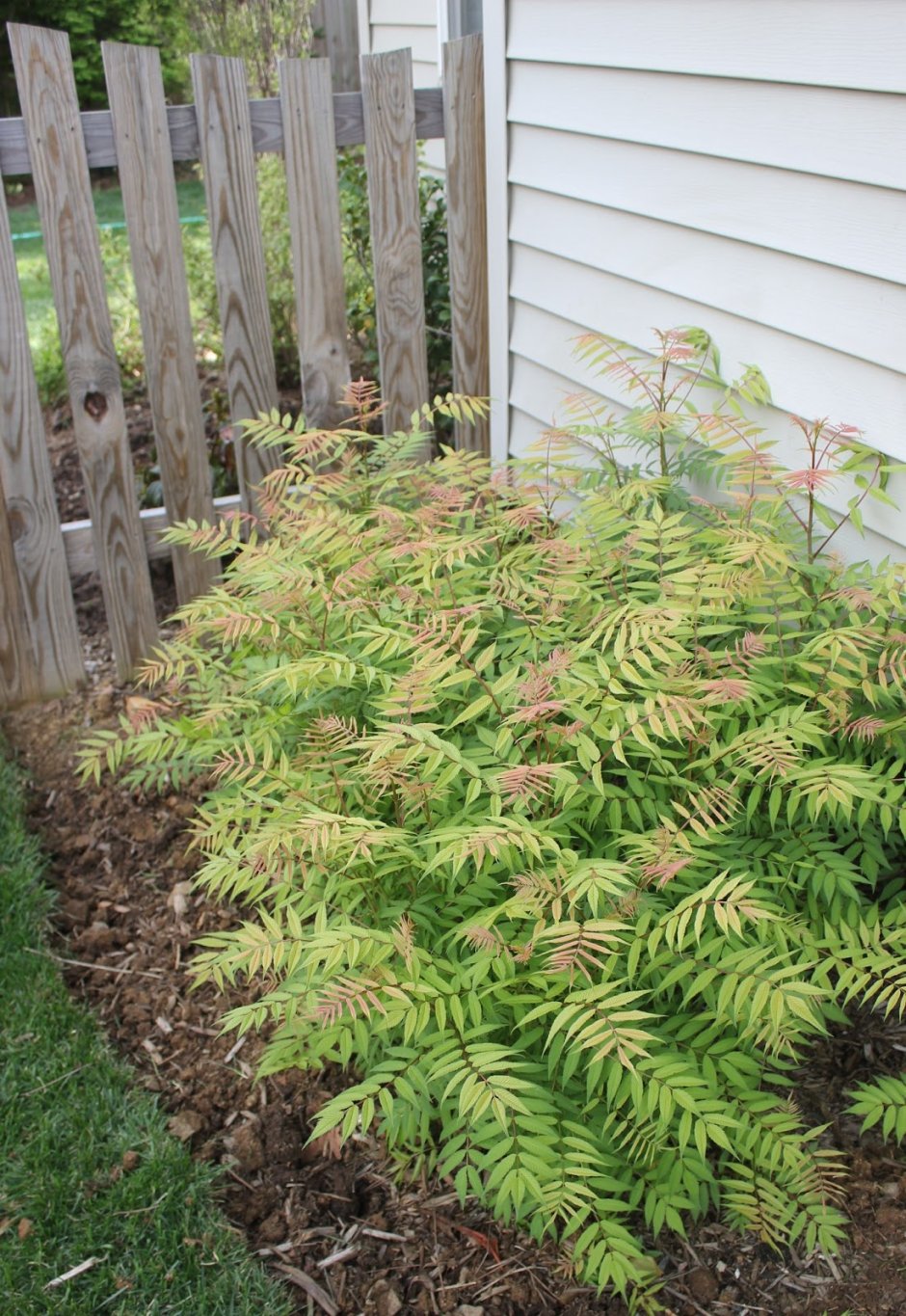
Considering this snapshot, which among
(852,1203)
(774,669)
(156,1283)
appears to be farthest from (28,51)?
(852,1203)

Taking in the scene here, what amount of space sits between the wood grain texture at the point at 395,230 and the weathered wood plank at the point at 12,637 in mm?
1525

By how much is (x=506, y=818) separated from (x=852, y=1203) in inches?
46.0

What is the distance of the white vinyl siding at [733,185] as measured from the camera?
8.75ft

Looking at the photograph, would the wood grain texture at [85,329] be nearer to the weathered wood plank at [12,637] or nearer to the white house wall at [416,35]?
the weathered wood plank at [12,637]

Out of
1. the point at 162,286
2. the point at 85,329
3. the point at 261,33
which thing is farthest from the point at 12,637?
the point at 261,33

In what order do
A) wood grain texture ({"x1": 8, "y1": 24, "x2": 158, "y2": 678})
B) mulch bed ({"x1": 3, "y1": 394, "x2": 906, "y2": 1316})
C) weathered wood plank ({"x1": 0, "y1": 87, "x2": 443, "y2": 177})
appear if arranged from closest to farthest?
1. mulch bed ({"x1": 3, "y1": 394, "x2": 906, "y2": 1316})
2. wood grain texture ({"x1": 8, "y1": 24, "x2": 158, "y2": 678})
3. weathered wood plank ({"x1": 0, "y1": 87, "x2": 443, "y2": 177})

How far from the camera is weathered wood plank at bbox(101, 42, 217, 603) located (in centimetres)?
381

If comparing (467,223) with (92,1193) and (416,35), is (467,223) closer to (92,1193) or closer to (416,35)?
(416,35)

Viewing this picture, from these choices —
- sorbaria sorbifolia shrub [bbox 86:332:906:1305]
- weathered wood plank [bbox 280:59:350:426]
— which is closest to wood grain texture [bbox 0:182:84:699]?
weathered wood plank [bbox 280:59:350:426]

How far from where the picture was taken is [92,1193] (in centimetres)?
254

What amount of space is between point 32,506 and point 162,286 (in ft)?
3.00

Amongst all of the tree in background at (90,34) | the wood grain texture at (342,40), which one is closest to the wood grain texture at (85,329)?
the wood grain texture at (342,40)

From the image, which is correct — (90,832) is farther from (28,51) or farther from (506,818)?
(28,51)

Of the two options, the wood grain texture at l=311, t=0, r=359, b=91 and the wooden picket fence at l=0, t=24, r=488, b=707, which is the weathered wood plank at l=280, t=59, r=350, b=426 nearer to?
the wooden picket fence at l=0, t=24, r=488, b=707
